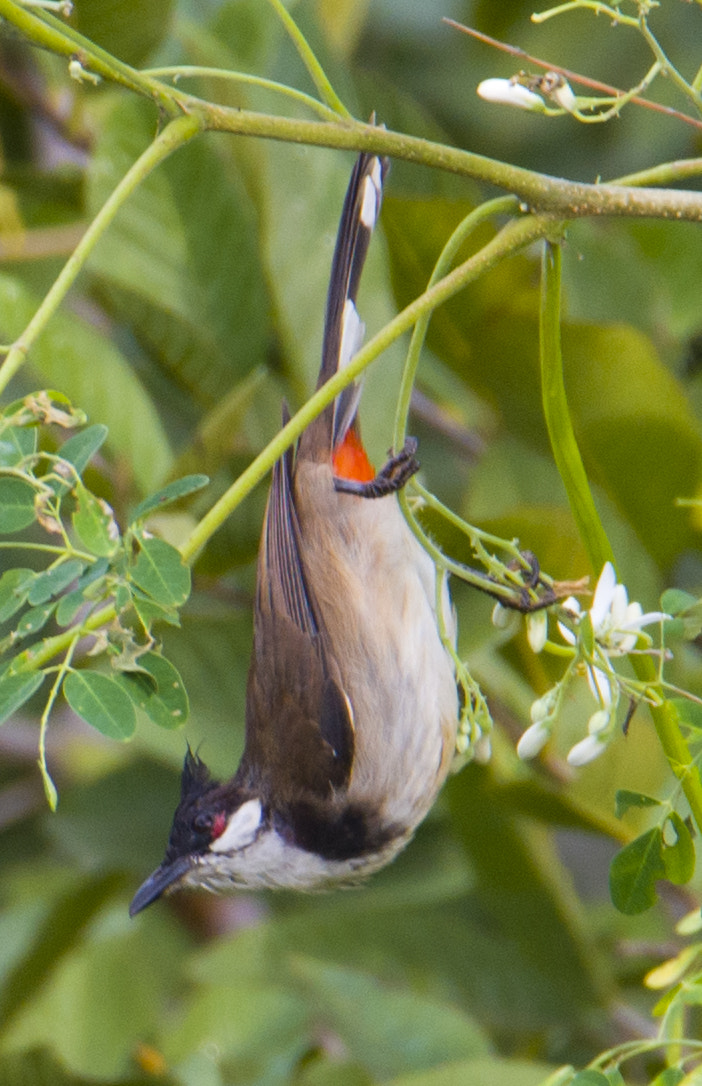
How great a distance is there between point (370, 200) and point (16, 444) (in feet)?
3.78

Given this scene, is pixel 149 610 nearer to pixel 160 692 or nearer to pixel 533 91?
pixel 160 692

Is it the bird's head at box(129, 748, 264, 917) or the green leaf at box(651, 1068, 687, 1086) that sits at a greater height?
the green leaf at box(651, 1068, 687, 1086)

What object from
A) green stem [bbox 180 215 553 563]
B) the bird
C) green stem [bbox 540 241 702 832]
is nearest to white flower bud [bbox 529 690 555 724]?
green stem [bbox 540 241 702 832]

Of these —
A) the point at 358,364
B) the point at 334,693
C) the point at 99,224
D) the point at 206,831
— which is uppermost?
the point at 99,224

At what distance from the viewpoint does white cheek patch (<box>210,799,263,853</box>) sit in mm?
2738

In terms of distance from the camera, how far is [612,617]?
1.48 m

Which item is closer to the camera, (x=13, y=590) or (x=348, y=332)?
(x=13, y=590)

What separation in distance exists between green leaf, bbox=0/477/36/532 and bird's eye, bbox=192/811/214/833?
1452 mm

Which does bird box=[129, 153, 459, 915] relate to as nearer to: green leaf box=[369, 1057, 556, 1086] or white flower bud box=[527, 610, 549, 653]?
green leaf box=[369, 1057, 556, 1086]

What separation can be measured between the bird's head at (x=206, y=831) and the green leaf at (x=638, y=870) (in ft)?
4.32

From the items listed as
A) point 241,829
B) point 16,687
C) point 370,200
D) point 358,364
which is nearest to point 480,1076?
point 241,829

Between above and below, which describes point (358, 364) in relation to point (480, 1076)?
above

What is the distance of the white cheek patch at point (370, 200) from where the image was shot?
7.45 ft

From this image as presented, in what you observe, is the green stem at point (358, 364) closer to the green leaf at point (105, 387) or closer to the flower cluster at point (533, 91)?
the flower cluster at point (533, 91)
